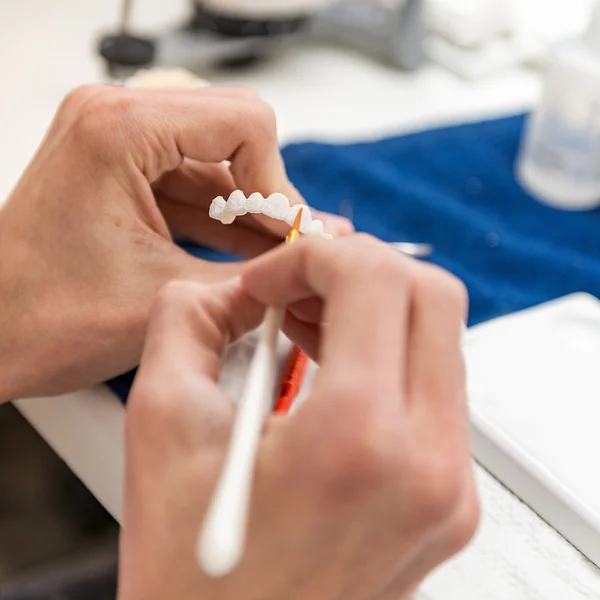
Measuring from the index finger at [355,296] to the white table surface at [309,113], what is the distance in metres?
0.15

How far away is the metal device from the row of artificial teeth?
36cm

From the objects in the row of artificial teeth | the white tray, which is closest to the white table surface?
the white tray

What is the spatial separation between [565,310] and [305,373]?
7.3 inches

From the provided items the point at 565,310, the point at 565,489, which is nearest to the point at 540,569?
the point at 565,489

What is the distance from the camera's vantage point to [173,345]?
0.25 meters

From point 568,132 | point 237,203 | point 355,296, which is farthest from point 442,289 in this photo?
point 568,132

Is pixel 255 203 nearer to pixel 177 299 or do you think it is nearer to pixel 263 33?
pixel 177 299

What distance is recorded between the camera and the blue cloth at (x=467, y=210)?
53cm

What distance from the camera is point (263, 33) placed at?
70cm

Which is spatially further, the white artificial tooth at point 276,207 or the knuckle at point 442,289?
the white artificial tooth at point 276,207

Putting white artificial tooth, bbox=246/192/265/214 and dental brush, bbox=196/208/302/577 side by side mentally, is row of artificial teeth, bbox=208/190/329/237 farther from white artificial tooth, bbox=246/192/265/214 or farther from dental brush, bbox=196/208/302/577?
dental brush, bbox=196/208/302/577

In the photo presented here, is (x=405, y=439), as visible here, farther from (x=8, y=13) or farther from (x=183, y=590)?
(x=8, y=13)

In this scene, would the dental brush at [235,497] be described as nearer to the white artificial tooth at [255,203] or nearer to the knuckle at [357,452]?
the knuckle at [357,452]

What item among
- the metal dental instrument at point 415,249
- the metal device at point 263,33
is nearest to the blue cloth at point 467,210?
the metal dental instrument at point 415,249
